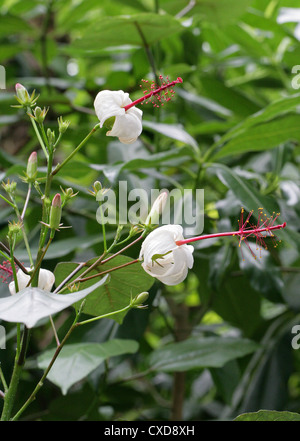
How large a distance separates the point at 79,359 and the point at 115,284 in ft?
Answer: 0.57

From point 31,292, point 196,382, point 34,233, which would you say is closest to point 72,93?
point 34,233

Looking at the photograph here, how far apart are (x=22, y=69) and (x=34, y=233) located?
628mm

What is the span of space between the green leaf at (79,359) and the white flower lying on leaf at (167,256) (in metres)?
0.19

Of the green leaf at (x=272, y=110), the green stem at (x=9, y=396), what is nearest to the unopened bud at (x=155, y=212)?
the green stem at (x=9, y=396)

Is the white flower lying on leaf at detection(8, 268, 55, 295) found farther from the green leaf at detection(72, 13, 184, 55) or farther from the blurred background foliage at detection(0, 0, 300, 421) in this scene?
the green leaf at detection(72, 13, 184, 55)

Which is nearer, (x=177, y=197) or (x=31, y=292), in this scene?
(x=31, y=292)

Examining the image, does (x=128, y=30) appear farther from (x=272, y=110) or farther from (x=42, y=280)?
(x=42, y=280)

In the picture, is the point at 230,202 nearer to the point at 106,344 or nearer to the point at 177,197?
the point at 177,197

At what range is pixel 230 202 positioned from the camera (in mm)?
681

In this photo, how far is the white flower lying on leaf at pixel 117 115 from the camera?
15.8 inches

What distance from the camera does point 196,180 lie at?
2.47ft

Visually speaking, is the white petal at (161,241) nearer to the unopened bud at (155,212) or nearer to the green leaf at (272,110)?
the unopened bud at (155,212)

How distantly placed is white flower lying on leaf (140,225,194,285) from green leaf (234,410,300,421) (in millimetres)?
156

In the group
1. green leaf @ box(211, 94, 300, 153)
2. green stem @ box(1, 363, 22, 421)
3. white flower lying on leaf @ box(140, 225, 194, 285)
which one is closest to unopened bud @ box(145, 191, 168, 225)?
white flower lying on leaf @ box(140, 225, 194, 285)
